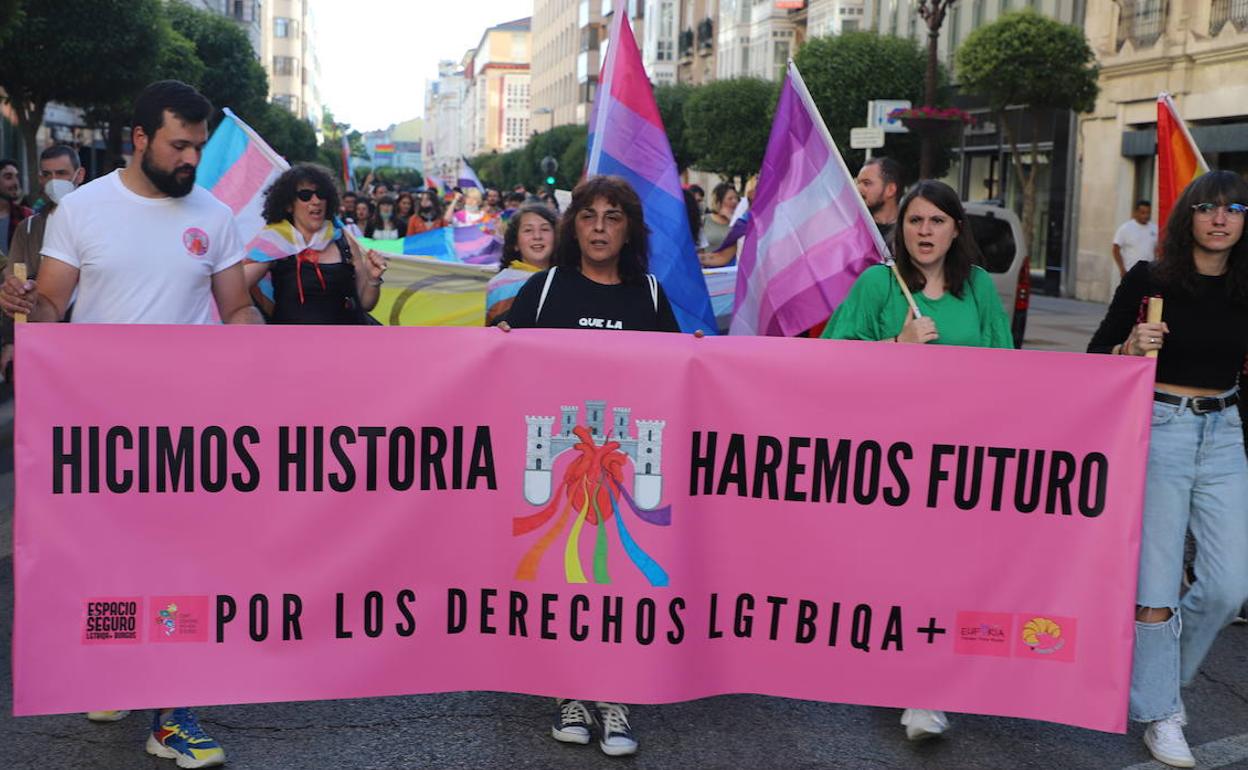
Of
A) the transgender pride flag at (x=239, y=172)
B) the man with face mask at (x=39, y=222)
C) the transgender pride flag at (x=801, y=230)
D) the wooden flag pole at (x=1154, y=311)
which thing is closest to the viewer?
the wooden flag pole at (x=1154, y=311)

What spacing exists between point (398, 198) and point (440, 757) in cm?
1440

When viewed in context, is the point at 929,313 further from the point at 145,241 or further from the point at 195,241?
the point at 145,241

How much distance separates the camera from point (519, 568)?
13.9ft

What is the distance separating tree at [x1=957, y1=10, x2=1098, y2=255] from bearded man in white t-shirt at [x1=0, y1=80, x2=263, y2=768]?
23.7m

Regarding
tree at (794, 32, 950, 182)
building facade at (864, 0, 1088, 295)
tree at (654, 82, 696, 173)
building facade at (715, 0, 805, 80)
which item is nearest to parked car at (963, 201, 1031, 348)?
building facade at (864, 0, 1088, 295)

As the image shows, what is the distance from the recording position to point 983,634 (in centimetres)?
423

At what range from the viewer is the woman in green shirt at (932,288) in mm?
4590

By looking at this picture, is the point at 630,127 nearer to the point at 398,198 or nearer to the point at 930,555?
the point at 930,555

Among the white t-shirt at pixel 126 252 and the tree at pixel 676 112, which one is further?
the tree at pixel 676 112

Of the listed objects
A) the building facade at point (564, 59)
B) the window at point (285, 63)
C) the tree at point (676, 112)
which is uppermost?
the window at point (285, 63)

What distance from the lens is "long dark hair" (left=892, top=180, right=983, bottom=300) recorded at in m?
4.63

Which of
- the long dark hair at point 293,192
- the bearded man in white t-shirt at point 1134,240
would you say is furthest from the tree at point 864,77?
the long dark hair at point 293,192

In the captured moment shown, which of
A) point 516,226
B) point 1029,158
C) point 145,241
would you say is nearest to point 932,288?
point 145,241

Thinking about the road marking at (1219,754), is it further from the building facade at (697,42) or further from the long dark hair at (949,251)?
the building facade at (697,42)
